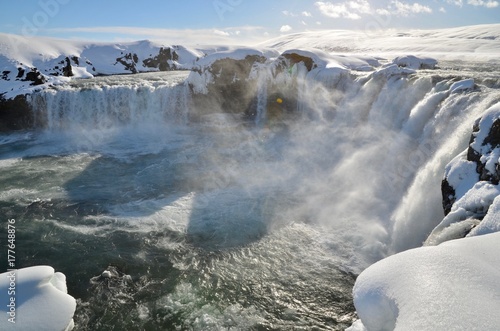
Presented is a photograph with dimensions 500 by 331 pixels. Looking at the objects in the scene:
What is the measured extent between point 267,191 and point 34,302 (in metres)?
7.84

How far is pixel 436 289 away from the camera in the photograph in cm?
301

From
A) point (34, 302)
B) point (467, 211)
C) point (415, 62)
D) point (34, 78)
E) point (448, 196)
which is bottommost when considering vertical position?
point (34, 302)

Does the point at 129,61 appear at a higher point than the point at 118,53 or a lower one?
lower

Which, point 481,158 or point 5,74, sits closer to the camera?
point 481,158

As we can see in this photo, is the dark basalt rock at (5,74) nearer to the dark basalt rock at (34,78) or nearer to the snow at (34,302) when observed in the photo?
the dark basalt rock at (34,78)

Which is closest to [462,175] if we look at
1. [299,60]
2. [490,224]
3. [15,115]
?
[490,224]

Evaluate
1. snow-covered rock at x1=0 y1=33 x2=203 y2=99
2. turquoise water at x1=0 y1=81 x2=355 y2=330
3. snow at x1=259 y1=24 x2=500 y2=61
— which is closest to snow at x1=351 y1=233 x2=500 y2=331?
turquoise water at x1=0 y1=81 x2=355 y2=330

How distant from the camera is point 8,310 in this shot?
412cm

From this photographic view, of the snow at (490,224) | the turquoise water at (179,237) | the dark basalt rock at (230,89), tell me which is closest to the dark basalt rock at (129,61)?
the dark basalt rock at (230,89)

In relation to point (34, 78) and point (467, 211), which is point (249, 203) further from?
point (34, 78)

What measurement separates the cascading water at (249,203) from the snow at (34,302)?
1697 millimetres

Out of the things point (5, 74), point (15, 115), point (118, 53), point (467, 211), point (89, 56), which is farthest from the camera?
point (118, 53)

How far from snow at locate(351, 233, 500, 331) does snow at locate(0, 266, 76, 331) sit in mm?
3590

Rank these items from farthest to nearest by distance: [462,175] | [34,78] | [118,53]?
[118,53], [34,78], [462,175]
